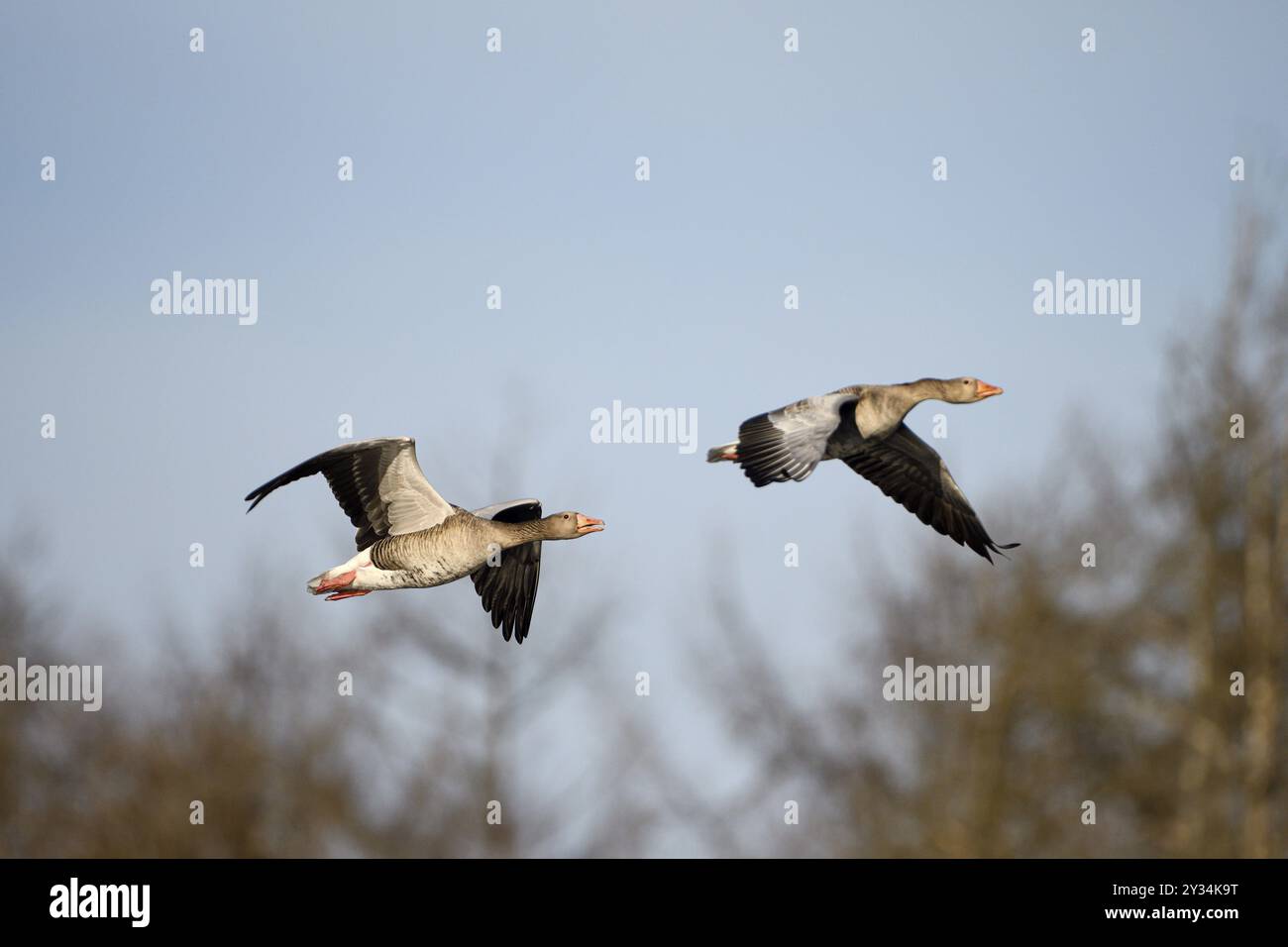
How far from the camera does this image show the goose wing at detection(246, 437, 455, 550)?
14086 millimetres

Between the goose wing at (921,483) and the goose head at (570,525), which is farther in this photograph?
the goose wing at (921,483)

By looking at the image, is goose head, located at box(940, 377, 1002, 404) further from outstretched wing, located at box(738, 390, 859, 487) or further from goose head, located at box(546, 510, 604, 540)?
goose head, located at box(546, 510, 604, 540)

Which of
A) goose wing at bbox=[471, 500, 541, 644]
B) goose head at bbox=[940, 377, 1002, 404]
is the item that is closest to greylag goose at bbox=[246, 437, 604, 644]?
goose wing at bbox=[471, 500, 541, 644]

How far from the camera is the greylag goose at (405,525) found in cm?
1388

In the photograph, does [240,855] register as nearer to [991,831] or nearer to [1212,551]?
[991,831]

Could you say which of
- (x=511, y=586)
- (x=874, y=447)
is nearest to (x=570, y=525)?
(x=511, y=586)

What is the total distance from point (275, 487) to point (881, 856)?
52.5 ft

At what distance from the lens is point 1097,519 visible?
90.7 ft

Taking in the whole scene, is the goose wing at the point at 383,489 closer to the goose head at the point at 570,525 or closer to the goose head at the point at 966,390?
the goose head at the point at 570,525

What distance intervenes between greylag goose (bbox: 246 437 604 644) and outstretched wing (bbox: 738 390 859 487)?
1617 millimetres

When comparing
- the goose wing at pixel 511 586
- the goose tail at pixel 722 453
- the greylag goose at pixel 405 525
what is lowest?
the goose wing at pixel 511 586

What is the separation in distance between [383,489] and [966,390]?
5.28 metres

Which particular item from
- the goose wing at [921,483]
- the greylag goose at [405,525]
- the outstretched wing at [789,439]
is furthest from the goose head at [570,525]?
the goose wing at [921,483]
